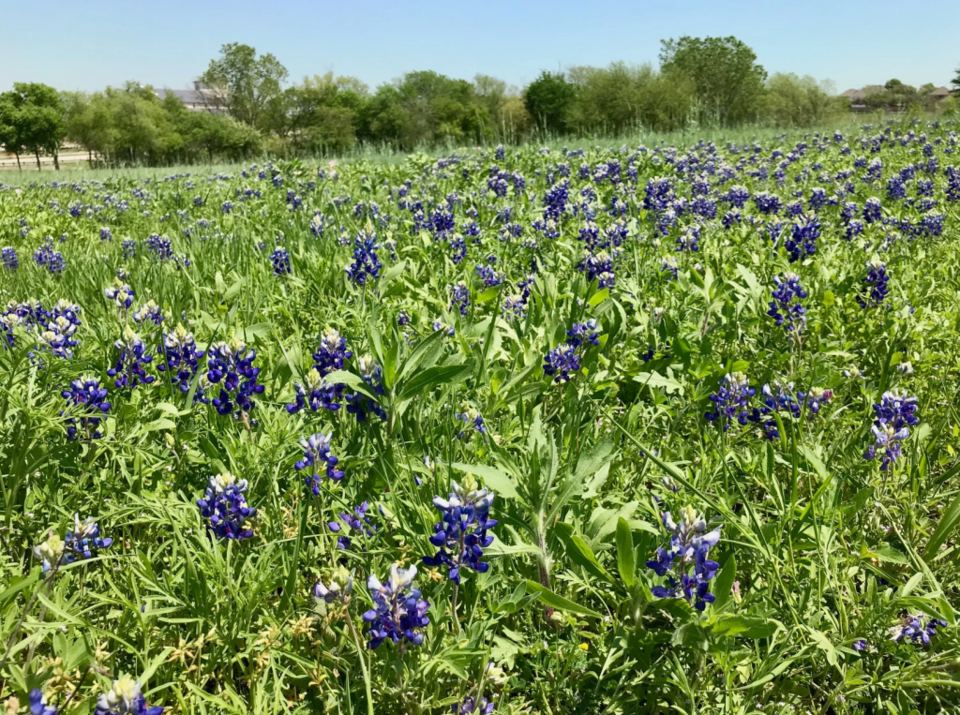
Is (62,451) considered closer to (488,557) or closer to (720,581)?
(488,557)

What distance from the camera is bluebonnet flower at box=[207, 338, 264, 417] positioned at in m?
2.44

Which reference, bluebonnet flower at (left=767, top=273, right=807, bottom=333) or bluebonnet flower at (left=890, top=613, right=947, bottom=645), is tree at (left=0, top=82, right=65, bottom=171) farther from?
bluebonnet flower at (left=890, top=613, right=947, bottom=645)

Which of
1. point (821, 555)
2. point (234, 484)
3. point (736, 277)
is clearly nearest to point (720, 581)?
point (821, 555)

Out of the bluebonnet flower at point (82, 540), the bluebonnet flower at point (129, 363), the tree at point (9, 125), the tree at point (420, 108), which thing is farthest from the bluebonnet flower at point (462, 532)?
the tree at point (9, 125)

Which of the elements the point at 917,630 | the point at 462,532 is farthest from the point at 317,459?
the point at 917,630

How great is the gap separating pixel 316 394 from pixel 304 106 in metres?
106

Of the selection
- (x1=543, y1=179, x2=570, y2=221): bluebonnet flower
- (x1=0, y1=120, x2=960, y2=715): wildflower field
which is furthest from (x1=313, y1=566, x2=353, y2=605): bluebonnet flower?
(x1=543, y1=179, x2=570, y2=221): bluebonnet flower

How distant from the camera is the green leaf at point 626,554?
1.63m

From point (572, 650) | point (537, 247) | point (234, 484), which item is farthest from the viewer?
point (537, 247)

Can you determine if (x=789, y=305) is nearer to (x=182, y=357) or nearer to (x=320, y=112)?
(x=182, y=357)

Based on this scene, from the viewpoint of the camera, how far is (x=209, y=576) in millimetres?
1870

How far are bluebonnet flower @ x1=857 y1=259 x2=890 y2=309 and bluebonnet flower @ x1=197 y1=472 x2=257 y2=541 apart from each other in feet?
11.9

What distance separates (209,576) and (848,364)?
3260mm

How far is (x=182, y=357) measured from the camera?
2678 mm
